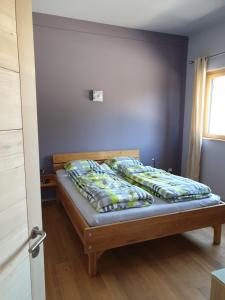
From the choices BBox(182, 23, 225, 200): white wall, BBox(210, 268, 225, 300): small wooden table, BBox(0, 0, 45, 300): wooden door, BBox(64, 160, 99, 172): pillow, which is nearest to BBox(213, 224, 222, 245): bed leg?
BBox(210, 268, 225, 300): small wooden table

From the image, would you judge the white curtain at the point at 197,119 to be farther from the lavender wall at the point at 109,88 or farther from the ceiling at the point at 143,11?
the ceiling at the point at 143,11

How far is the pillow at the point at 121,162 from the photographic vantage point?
348 centimetres

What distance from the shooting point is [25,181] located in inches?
32.5

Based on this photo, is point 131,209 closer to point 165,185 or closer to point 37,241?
point 165,185

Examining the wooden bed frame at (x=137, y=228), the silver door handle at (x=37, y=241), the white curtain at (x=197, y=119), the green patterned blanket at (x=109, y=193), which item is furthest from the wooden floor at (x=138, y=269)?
the white curtain at (x=197, y=119)

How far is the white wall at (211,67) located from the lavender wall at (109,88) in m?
0.18

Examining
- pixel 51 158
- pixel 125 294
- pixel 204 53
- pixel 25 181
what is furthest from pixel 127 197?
pixel 204 53

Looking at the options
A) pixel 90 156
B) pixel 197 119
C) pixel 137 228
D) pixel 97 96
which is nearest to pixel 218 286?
pixel 137 228

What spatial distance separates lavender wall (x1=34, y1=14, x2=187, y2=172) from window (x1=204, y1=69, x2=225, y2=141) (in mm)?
574

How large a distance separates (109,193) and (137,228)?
0.41 meters

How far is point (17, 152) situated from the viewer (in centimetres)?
77

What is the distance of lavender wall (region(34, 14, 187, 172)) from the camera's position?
3.46 metres

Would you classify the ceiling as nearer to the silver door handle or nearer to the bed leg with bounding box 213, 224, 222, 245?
the bed leg with bounding box 213, 224, 222, 245

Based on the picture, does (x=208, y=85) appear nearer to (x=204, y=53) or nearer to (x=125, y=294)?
(x=204, y=53)
